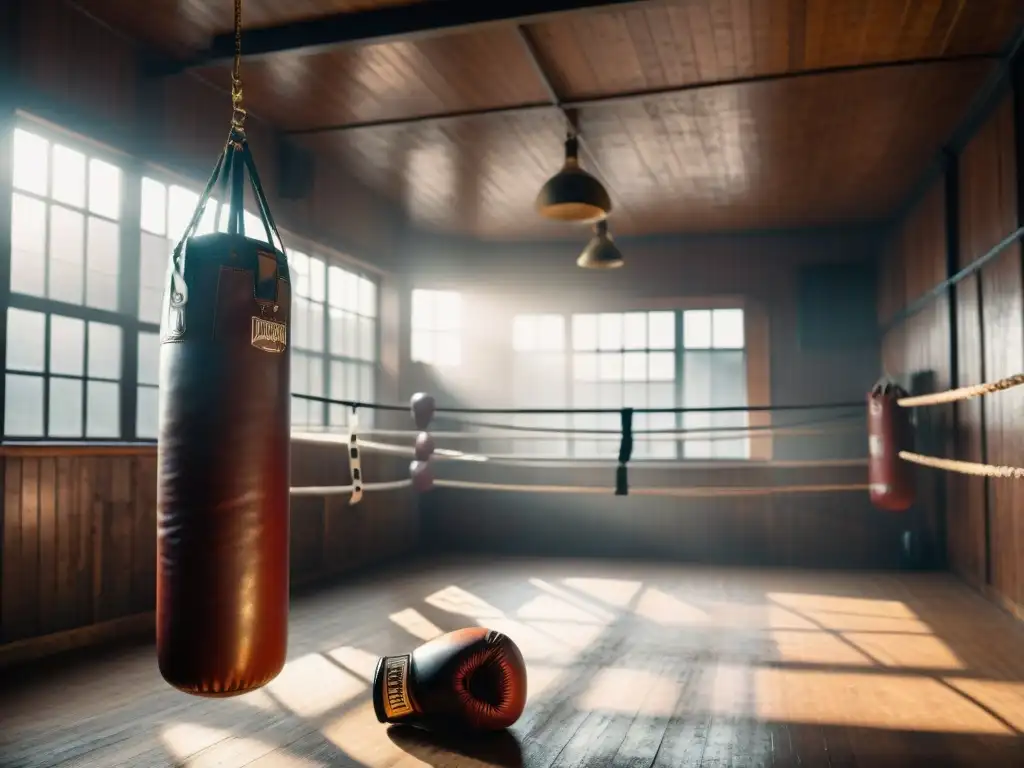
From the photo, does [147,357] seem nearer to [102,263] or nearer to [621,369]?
[102,263]

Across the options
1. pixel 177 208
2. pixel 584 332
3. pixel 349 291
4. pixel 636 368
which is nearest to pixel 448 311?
pixel 584 332

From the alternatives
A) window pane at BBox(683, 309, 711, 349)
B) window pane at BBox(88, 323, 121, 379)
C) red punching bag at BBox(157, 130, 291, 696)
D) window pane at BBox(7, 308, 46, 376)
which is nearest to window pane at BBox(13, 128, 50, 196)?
window pane at BBox(7, 308, 46, 376)

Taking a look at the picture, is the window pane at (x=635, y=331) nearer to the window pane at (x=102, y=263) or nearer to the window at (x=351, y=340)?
the window at (x=351, y=340)

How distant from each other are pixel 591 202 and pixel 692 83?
3.32ft

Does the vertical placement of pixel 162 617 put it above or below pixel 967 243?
below

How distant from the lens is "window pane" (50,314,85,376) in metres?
3.79

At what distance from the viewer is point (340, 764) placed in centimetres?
243

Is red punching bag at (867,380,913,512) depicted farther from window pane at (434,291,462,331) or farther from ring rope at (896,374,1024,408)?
window pane at (434,291,462,331)

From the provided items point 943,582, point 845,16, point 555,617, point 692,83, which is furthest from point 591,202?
point 943,582

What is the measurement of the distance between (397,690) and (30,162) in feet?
9.19

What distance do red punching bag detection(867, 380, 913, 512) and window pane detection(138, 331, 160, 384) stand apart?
13.4 ft

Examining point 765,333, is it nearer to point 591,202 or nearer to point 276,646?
point 591,202

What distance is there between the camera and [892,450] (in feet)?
16.1

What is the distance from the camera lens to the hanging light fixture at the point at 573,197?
415 cm
